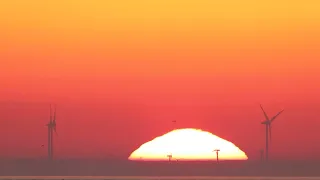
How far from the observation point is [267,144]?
105188 millimetres

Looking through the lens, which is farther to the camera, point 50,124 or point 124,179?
point 50,124

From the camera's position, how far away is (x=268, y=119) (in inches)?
3853

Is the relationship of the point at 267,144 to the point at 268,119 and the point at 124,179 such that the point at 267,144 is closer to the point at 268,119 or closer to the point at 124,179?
the point at 268,119

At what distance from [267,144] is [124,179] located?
31715mm

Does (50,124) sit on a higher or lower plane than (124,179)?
higher

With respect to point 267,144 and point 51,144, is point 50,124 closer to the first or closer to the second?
→ point 51,144

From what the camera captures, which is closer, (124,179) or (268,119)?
(124,179)

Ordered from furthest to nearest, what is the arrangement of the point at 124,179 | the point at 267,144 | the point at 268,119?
the point at 267,144 < the point at 268,119 < the point at 124,179

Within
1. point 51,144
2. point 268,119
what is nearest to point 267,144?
point 268,119

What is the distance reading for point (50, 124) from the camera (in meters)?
101

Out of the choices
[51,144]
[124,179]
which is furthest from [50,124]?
[124,179]

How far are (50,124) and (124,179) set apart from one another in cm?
2502

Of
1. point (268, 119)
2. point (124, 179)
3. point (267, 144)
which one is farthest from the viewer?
point (267, 144)

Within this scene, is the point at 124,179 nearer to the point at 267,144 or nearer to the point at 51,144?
the point at 51,144
